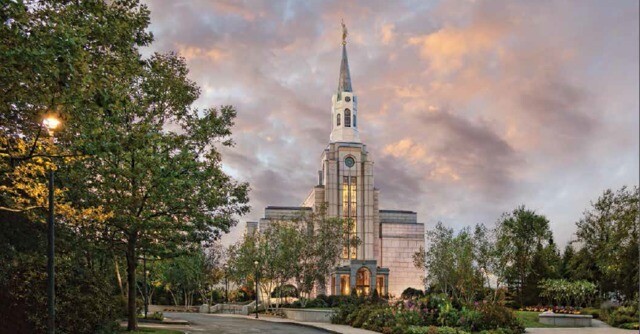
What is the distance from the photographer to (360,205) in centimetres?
11312

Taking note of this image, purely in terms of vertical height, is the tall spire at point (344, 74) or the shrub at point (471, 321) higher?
the tall spire at point (344, 74)

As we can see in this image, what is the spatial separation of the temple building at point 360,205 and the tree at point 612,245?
54402 mm

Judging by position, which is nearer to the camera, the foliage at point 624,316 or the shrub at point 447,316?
the shrub at point 447,316

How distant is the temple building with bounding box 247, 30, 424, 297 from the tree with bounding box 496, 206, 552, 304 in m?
41.0

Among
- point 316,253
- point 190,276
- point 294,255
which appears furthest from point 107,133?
point 190,276

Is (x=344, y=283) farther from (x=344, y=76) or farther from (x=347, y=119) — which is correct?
(x=344, y=76)

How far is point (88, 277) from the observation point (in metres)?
24.1

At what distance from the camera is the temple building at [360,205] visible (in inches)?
4439

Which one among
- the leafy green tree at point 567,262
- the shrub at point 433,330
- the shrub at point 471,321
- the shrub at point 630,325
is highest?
the leafy green tree at point 567,262

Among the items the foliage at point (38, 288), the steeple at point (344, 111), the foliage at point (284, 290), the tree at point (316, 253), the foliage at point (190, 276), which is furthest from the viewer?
the steeple at point (344, 111)

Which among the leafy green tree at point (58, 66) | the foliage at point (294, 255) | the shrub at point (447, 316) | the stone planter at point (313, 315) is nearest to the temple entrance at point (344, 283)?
the foliage at point (294, 255)

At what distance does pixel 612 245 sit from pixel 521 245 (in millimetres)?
23496

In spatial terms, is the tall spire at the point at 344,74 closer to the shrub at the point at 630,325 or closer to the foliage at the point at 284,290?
the foliage at the point at 284,290

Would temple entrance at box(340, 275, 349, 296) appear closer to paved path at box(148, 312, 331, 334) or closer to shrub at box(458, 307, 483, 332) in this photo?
paved path at box(148, 312, 331, 334)
